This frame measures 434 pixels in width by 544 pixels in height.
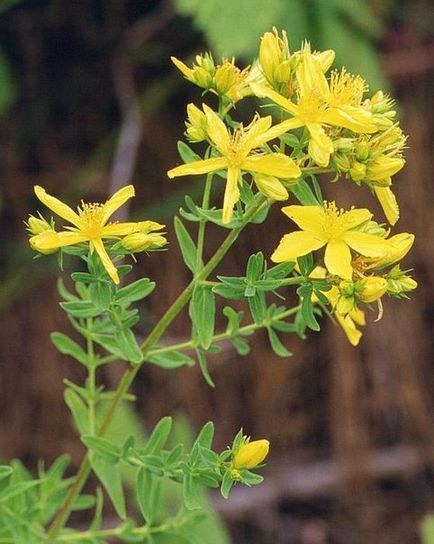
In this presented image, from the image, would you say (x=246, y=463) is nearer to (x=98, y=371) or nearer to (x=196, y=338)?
(x=196, y=338)

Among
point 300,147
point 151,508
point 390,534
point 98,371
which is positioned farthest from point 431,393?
point 300,147

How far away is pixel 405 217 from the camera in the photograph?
210 centimetres

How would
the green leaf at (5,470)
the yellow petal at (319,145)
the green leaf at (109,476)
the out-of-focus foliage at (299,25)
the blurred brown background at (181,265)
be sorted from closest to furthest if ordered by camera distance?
the yellow petal at (319,145), the green leaf at (5,470), the green leaf at (109,476), the out-of-focus foliage at (299,25), the blurred brown background at (181,265)

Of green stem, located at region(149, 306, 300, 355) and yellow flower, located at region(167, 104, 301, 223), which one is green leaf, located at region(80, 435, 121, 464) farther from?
yellow flower, located at region(167, 104, 301, 223)

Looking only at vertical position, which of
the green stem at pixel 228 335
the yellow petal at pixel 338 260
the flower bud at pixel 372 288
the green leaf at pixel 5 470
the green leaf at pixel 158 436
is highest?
the yellow petal at pixel 338 260

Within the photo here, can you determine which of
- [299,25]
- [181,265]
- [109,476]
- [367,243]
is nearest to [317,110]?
[367,243]

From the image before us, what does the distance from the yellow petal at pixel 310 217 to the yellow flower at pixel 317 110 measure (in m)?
0.05

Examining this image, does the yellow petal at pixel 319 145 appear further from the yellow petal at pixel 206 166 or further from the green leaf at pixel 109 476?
the green leaf at pixel 109 476

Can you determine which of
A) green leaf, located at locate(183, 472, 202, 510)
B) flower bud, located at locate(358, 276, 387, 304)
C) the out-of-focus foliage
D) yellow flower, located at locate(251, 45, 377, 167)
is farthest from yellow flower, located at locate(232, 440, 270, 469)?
the out-of-focus foliage

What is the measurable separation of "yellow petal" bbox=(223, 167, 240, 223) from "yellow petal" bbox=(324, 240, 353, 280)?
0.32ft

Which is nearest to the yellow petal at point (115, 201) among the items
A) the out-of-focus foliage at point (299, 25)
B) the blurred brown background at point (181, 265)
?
the out-of-focus foliage at point (299, 25)

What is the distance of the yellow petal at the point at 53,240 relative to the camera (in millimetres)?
840

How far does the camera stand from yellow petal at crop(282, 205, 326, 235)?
86 centimetres

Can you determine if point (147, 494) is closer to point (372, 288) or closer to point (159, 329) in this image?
point (159, 329)
